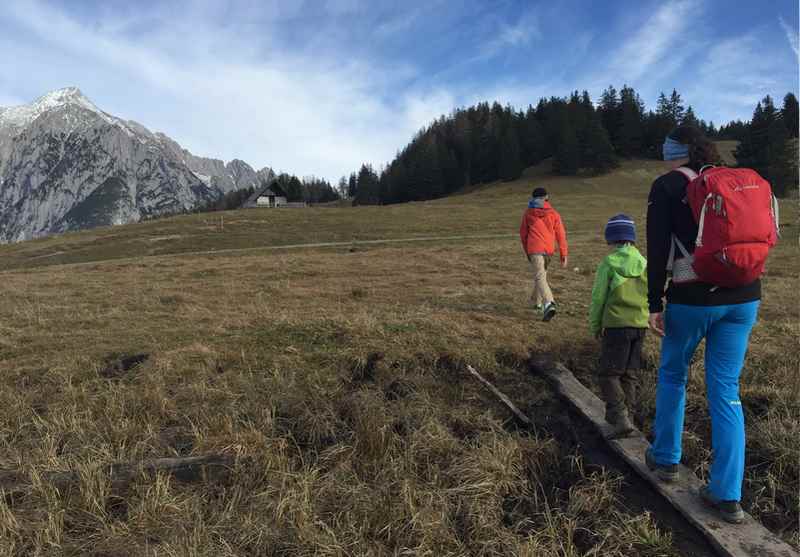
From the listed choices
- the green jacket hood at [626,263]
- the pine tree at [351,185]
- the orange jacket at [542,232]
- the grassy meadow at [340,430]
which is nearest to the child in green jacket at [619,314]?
the green jacket hood at [626,263]

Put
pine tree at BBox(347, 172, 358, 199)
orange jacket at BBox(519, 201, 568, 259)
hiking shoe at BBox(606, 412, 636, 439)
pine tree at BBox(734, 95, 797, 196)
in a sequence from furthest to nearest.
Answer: pine tree at BBox(347, 172, 358, 199) < pine tree at BBox(734, 95, 797, 196) < orange jacket at BBox(519, 201, 568, 259) < hiking shoe at BBox(606, 412, 636, 439)

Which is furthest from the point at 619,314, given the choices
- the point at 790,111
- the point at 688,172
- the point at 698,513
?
the point at 790,111

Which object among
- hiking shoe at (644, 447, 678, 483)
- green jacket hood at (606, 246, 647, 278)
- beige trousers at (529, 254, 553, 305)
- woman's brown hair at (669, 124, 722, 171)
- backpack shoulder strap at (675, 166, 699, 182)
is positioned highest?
woman's brown hair at (669, 124, 722, 171)

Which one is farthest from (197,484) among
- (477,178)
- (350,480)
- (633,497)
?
(477,178)

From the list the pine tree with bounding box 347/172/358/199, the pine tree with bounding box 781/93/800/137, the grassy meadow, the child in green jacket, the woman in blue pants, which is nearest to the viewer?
the woman in blue pants

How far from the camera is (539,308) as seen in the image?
28.6 ft

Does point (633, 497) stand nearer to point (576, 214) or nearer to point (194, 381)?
point (194, 381)

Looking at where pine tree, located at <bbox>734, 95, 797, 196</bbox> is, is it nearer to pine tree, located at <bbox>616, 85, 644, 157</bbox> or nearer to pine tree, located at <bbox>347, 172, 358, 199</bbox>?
pine tree, located at <bbox>616, 85, 644, 157</bbox>

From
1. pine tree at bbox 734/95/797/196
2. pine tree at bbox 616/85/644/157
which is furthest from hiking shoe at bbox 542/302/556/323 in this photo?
pine tree at bbox 616/85/644/157

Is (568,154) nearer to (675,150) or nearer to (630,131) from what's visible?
(630,131)

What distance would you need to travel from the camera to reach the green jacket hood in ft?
15.3

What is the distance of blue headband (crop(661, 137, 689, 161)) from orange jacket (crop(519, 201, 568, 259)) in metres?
5.33

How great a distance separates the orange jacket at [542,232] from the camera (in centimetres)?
879

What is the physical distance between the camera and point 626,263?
4.68 metres
